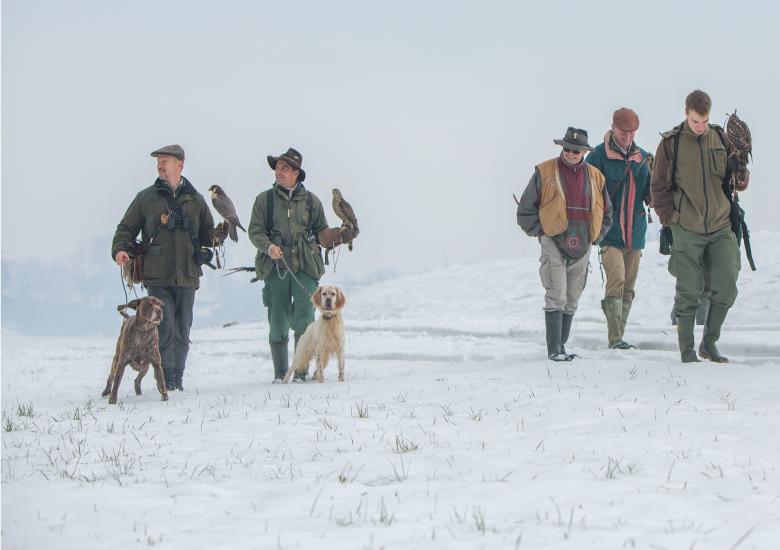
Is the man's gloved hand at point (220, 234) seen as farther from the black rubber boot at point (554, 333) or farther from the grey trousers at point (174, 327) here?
the black rubber boot at point (554, 333)

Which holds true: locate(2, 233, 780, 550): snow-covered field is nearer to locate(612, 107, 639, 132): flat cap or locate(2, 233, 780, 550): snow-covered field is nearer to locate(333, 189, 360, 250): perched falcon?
locate(333, 189, 360, 250): perched falcon

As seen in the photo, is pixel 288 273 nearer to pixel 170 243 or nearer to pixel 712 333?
pixel 170 243

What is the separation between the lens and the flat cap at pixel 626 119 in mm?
9859

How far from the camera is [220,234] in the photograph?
9.49m

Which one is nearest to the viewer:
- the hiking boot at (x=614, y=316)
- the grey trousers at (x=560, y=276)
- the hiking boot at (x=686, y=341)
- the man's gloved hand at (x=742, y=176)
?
the man's gloved hand at (x=742, y=176)

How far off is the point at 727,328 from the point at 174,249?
7.91 m

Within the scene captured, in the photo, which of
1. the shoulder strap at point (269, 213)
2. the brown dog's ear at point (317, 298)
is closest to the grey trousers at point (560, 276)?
the brown dog's ear at point (317, 298)

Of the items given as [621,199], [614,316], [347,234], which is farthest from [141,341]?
[621,199]

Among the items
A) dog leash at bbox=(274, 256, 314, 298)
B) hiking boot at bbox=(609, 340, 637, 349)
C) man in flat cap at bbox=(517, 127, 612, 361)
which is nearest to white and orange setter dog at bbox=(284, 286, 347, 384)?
dog leash at bbox=(274, 256, 314, 298)

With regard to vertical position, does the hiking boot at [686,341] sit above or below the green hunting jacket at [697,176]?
below

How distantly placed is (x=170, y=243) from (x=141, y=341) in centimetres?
127

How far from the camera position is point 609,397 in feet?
23.0

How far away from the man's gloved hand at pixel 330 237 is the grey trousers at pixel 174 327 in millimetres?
1549

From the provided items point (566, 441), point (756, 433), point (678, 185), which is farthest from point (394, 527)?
point (678, 185)
